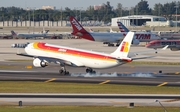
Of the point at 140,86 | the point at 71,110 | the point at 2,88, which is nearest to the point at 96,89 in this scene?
the point at 140,86

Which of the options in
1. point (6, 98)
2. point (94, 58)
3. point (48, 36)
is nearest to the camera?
point (6, 98)

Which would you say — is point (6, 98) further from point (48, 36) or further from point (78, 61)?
point (48, 36)

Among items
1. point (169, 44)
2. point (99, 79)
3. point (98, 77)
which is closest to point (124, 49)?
point (99, 79)

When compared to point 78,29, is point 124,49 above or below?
below

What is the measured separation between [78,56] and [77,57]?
193 millimetres

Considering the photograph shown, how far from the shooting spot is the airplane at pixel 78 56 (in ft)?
215

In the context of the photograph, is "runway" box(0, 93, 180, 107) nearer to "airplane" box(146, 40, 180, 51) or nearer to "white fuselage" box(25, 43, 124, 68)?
"white fuselage" box(25, 43, 124, 68)

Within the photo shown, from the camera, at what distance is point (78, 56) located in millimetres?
70062

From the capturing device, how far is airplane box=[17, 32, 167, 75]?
65562mm

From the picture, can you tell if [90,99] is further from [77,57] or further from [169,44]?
[169,44]

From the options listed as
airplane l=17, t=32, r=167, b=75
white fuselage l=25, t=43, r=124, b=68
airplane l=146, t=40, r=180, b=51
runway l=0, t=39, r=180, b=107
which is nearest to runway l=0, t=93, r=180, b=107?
runway l=0, t=39, r=180, b=107

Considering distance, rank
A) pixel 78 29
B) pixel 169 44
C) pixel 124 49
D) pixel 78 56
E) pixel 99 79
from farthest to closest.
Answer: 1. pixel 78 29
2. pixel 169 44
3. pixel 78 56
4. pixel 99 79
5. pixel 124 49

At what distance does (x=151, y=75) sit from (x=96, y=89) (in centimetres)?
1557

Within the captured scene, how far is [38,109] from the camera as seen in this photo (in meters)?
43.5
